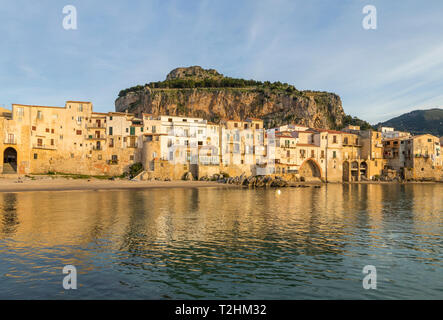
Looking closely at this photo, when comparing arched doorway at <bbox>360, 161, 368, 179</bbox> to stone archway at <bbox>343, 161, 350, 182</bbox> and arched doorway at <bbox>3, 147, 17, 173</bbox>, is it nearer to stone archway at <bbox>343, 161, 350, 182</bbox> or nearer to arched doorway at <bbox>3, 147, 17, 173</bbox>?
stone archway at <bbox>343, 161, 350, 182</bbox>

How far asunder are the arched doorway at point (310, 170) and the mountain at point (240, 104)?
53.5 metres

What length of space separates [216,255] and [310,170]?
263 feet

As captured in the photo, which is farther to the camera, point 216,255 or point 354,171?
point 354,171

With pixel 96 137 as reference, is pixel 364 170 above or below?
below

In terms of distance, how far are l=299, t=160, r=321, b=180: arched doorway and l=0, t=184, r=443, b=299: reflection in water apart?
204 ft

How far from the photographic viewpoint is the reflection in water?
11.4m

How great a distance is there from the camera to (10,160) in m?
68.9

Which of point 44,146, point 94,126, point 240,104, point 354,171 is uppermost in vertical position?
point 240,104

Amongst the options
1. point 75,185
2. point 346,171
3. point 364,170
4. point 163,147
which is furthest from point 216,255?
point 364,170

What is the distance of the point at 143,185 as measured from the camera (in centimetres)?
6262

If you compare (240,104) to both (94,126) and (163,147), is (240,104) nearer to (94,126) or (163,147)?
(163,147)

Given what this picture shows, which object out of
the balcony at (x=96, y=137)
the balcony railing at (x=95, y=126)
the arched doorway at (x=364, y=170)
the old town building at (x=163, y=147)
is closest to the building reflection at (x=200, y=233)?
the old town building at (x=163, y=147)
